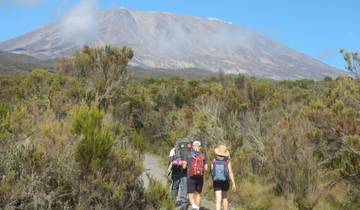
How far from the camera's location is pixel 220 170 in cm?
844

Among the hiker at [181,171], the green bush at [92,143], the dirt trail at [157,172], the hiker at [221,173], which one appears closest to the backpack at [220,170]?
the hiker at [221,173]

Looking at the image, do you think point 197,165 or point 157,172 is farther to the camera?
point 157,172

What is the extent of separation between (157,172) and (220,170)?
288 inches

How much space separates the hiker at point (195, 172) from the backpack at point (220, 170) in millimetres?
457

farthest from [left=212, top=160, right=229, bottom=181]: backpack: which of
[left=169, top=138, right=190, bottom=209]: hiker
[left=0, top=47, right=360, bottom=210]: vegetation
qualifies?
[left=0, top=47, right=360, bottom=210]: vegetation

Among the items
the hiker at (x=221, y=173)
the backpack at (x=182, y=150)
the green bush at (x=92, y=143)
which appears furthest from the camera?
the backpack at (x=182, y=150)

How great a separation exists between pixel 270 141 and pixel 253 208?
Result: 137 cm

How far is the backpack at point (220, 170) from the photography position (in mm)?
8438

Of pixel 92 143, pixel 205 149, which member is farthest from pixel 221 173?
pixel 205 149

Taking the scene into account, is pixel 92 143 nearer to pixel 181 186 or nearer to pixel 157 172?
pixel 181 186

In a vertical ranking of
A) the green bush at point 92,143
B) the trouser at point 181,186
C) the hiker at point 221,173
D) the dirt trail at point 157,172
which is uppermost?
the green bush at point 92,143

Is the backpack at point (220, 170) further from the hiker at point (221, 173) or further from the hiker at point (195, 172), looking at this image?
the hiker at point (195, 172)

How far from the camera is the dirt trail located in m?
10.5

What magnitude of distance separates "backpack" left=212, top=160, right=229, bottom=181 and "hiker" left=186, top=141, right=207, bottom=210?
1.50 ft
